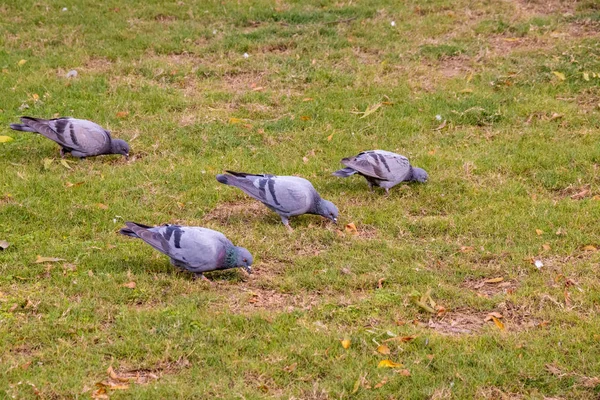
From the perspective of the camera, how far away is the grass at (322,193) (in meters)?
5.23

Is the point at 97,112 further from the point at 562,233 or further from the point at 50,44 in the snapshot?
the point at 562,233

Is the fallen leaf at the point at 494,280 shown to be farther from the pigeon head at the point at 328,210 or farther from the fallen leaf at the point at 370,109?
the fallen leaf at the point at 370,109

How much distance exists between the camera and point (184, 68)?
11.0 metres

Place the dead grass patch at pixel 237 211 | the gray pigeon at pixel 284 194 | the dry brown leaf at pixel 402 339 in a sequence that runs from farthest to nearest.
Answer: the dead grass patch at pixel 237 211 < the gray pigeon at pixel 284 194 < the dry brown leaf at pixel 402 339

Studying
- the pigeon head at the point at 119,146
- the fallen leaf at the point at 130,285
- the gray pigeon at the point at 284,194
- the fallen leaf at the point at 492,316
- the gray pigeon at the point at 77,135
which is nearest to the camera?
the fallen leaf at the point at 492,316

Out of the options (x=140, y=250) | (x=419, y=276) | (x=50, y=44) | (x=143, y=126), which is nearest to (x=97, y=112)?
(x=143, y=126)

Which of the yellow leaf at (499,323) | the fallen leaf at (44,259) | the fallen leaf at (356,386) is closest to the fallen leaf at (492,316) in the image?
the yellow leaf at (499,323)

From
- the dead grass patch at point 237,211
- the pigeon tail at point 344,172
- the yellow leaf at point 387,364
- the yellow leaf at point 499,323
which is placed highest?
the yellow leaf at point 387,364

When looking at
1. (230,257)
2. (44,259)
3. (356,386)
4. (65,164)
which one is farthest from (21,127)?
(356,386)

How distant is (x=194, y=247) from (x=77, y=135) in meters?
2.90

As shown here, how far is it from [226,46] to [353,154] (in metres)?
3.75

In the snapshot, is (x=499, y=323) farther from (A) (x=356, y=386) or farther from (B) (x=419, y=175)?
(B) (x=419, y=175)

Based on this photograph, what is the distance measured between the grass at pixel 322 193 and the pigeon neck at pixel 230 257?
0.18 meters

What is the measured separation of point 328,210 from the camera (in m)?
7.24
